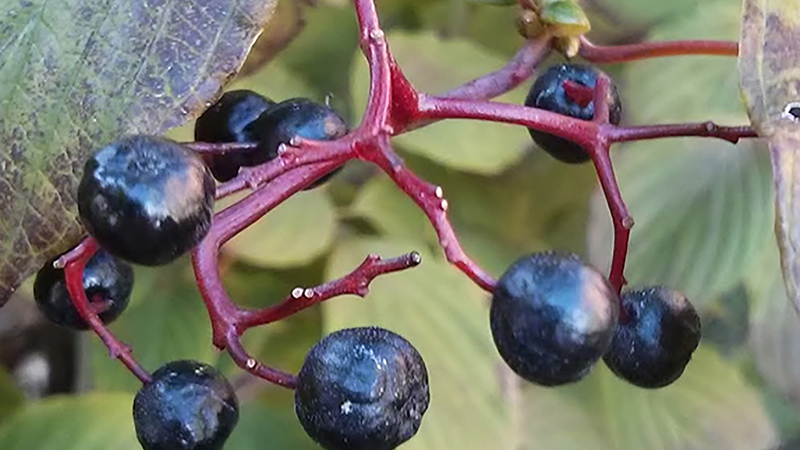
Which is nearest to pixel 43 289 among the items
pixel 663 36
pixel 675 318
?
pixel 675 318

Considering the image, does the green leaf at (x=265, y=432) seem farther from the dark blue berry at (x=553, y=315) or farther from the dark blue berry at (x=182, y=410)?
the dark blue berry at (x=553, y=315)

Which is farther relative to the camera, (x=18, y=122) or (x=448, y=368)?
(x=448, y=368)

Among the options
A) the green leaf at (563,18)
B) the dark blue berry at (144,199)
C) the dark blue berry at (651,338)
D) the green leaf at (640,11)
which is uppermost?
the dark blue berry at (144,199)

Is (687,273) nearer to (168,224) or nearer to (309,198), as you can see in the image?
(309,198)

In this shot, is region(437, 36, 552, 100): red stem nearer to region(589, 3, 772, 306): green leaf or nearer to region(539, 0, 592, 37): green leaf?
region(539, 0, 592, 37): green leaf

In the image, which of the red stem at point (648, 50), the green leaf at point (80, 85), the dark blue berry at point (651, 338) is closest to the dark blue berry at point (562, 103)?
the red stem at point (648, 50)

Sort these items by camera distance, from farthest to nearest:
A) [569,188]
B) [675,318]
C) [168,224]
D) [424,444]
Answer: [569,188] → [424,444] → [675,318] → [168,224]

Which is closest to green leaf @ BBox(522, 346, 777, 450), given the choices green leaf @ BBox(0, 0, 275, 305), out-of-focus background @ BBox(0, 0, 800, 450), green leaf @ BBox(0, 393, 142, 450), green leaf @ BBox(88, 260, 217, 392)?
out-of-focus background @ BBox(0, 0, 800, 450)
